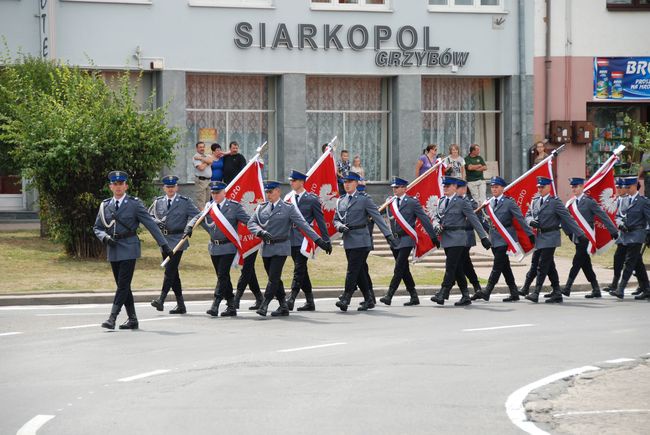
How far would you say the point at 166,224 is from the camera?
19.0 meters

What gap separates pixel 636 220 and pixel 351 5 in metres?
13.7

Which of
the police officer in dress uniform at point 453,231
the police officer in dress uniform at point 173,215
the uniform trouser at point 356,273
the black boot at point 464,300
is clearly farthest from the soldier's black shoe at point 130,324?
the black boot at point 464,300

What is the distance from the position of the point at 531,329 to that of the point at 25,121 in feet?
40.5

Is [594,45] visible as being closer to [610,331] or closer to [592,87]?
[592,87]

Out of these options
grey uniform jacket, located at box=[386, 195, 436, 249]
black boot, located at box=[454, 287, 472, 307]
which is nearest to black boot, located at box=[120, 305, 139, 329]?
grey uniform jacket, located at box=[386, 195, 436, 249]

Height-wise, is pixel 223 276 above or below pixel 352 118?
below

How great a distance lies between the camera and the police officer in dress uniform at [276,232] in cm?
1805

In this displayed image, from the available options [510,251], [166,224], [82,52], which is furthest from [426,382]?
[82,52]

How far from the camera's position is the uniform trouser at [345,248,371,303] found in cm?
1903

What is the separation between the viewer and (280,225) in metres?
18.2

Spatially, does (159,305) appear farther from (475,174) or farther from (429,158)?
(475,174)

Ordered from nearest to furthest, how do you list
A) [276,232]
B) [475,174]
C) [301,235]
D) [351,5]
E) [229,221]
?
1. [276,232]
2. [229,221]
3. [301,235]
4. [475,174]
5. [351,5]

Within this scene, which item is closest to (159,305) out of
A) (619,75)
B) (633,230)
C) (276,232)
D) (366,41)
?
(276,232)

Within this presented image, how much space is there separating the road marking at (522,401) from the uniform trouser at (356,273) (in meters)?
6.44
